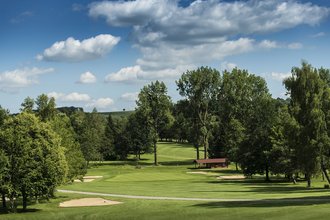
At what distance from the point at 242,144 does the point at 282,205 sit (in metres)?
43.9

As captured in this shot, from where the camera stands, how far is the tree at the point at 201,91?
385 ft

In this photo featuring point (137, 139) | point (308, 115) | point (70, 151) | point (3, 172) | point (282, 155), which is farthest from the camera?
point (137, 139)

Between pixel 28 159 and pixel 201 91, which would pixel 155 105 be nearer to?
pixel 201 91

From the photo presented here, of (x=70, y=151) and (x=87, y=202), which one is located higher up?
(x=70, y=151)

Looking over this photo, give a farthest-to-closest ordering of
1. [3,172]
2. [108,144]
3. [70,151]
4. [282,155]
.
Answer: [108,144]
[282,155]
[70,151]
[3,172]

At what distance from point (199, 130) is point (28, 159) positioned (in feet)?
255

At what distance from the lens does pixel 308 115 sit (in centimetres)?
5047

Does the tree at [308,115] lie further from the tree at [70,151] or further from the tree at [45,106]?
the tree at [45,106]

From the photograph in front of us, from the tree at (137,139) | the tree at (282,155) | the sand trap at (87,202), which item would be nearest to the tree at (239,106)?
the tree at (137,139)

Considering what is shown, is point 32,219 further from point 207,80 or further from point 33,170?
point 207,80

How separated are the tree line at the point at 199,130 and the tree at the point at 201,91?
0.27 metres

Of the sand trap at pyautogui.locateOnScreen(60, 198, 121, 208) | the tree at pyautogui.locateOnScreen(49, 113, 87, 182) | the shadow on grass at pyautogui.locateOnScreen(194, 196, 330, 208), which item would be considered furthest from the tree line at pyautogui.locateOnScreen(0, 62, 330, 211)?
the shadow on grass at pyautogui.locateOnScreen(194, 196, 330, 208)

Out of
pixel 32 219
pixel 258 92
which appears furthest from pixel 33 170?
pixel 258 92

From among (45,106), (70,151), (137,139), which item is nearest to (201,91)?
(137,139)
